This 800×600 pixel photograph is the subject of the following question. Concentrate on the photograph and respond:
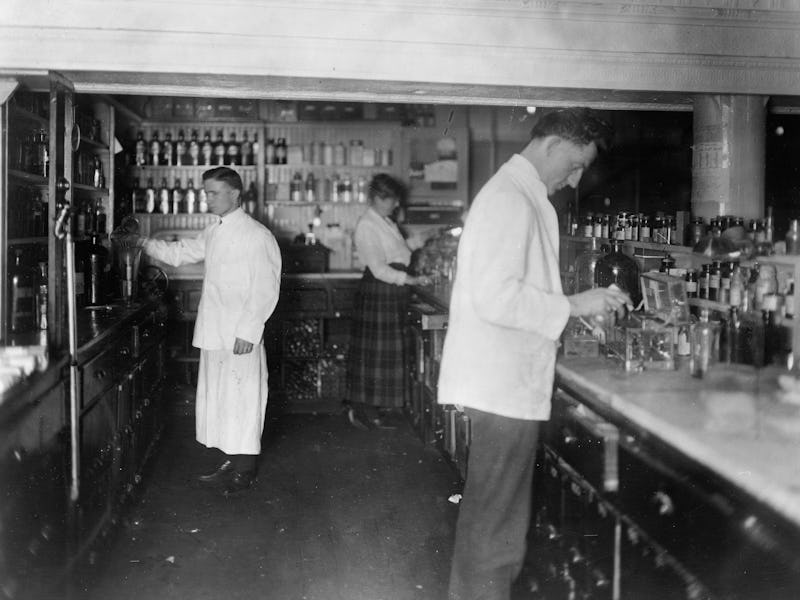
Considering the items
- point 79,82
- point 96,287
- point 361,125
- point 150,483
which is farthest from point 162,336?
point 361,125

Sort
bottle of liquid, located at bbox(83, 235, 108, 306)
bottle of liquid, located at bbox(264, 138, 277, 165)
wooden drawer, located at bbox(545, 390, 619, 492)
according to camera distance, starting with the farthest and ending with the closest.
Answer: bottle of liquid, located at bbox(264, 138, 277, 165), bottle of liquid, located at bbox(83, 235, 108, 306), wooden drawer, located at bbox(545, 390, 619, 492)

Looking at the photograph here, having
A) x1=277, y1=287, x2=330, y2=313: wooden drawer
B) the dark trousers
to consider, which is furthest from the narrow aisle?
x1=277, y1=287, x2=330, y2=313: wooden drawer

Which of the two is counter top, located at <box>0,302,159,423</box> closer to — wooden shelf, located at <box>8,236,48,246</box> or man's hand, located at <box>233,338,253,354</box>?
wooden shelf, located at <box>8,236,48,246</box>

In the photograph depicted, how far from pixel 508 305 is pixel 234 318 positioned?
237 cm

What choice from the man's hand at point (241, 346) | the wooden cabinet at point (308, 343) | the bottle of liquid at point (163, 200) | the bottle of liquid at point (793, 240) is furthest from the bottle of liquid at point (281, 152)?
the bottle of liquid at point (793, 240)

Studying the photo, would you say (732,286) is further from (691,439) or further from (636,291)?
(691,439)

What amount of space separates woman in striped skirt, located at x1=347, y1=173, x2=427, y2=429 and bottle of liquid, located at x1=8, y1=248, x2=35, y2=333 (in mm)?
2547

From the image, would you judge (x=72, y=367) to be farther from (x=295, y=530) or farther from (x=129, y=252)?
(x=129, y=252)

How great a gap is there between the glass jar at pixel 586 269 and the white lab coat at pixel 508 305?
A: 182 cm

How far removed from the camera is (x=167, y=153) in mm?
7461

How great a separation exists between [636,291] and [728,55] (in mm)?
1177

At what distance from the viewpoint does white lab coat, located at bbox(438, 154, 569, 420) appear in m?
2.53

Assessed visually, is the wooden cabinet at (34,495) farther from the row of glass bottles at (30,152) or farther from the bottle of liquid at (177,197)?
the bottle of liquid at (177,197)

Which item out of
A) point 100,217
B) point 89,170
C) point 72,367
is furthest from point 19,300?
point 100,217
